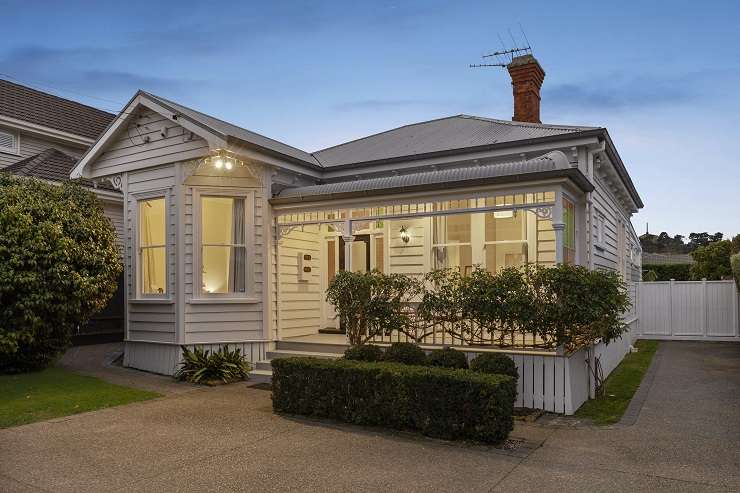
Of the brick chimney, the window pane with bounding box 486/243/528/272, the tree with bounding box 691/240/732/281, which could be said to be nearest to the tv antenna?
the brick chimney

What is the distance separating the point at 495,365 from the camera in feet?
25.3

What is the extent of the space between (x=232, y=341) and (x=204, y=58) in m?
10.5

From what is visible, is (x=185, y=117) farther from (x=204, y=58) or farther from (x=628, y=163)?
(x=628, y=163)

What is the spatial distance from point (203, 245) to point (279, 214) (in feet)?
5.10

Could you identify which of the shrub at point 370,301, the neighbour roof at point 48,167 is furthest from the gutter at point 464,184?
the neighbour roof at point 48,167

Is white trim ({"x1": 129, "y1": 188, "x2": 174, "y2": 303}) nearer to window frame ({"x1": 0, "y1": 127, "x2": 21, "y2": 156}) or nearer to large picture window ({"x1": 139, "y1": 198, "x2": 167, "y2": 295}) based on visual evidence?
large picture window ({"x1": 139, "y1": 198, "x2": 167, "y2": 295})

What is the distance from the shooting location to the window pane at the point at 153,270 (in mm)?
11336

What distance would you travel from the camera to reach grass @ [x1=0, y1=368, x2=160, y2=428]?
7719mm

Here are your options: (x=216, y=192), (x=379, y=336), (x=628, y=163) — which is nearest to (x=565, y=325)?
(x=379, y=336)

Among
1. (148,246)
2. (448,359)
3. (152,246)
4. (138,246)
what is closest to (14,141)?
(138,246)

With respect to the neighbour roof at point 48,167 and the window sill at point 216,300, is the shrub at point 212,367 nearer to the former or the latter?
the window sill at point 216,300

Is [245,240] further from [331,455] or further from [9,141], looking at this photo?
[9,141]

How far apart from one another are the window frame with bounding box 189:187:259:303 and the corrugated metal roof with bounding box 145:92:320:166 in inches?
42.5

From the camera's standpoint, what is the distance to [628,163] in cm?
3803
